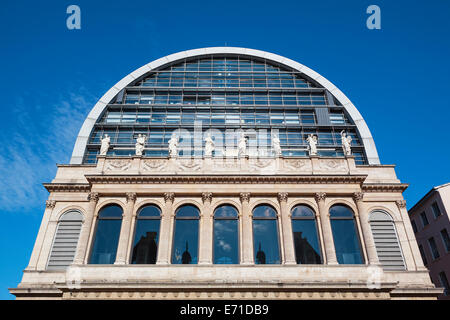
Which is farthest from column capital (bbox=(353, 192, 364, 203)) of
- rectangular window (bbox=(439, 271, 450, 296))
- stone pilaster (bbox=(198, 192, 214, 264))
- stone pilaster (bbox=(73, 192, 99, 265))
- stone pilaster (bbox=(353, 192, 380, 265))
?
stone pilaster (bbox=(73, 192, 99, 265))

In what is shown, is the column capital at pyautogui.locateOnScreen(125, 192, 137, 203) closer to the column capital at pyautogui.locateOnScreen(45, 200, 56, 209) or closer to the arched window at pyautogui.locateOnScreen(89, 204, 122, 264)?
the arched window at pyautogui.locateOnScreen(89, 204, 122, 264)

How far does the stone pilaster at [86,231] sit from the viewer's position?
22717 millimetres

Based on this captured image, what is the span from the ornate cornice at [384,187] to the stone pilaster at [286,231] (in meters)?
7.05

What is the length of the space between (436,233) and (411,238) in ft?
46.0

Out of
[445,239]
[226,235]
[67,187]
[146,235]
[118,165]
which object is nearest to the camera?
[146,235]

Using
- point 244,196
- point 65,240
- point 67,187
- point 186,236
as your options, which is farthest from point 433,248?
point 67,187

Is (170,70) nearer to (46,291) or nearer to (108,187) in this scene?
(108,187)

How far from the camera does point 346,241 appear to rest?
2408cm

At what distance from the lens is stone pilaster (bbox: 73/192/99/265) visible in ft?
74.5

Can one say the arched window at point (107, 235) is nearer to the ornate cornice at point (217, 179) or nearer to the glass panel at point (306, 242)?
the ornate cornice at point (217, 179)

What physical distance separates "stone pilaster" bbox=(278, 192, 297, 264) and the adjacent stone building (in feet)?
67.3

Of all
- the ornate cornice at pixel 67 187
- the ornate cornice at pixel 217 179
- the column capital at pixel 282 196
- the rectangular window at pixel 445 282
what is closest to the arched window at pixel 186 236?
the ornate cornice at pixel 217 179

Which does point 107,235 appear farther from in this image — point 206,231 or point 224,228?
point 224,228

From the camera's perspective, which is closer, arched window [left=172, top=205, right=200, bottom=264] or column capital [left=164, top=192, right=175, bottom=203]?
arched window [left=172, top=205, right=200, bottom=264]
